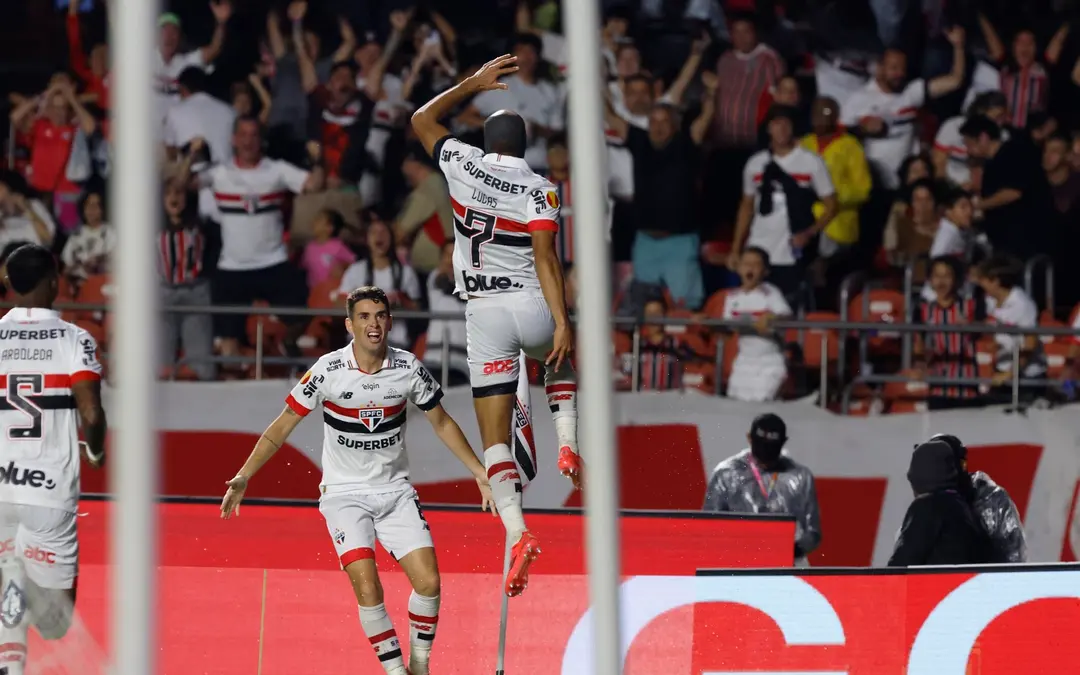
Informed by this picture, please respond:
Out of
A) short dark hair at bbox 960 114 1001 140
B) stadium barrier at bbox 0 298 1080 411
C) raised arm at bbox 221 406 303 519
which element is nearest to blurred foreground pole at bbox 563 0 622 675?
raised arm at bbox 221 406 303 519

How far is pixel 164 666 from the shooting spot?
9.48m

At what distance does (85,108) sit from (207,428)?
334cm

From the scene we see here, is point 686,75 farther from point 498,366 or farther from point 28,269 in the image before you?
point 28,269

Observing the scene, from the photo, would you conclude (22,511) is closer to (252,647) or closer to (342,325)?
(252,647)

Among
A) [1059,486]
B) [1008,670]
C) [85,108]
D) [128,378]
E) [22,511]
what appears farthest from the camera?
[85,108]

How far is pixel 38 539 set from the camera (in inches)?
331

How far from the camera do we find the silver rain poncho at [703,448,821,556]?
10.3 meters

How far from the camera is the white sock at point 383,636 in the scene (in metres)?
8.53

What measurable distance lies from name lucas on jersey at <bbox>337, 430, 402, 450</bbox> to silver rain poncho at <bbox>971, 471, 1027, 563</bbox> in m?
3.32

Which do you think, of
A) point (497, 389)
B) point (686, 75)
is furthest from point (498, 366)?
point (686, 75)

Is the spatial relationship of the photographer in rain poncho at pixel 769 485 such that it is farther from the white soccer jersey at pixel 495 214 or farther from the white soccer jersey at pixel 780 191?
the white soccer jersey at pixel 495 214

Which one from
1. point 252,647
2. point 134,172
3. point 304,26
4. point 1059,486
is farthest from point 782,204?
point 134,172

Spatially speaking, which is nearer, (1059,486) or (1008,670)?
(1008,670)

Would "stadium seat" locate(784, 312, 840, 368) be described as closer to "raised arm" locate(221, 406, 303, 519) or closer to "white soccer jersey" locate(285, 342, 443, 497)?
"white soccer jersey" locate(285, 342, 443, 497)
